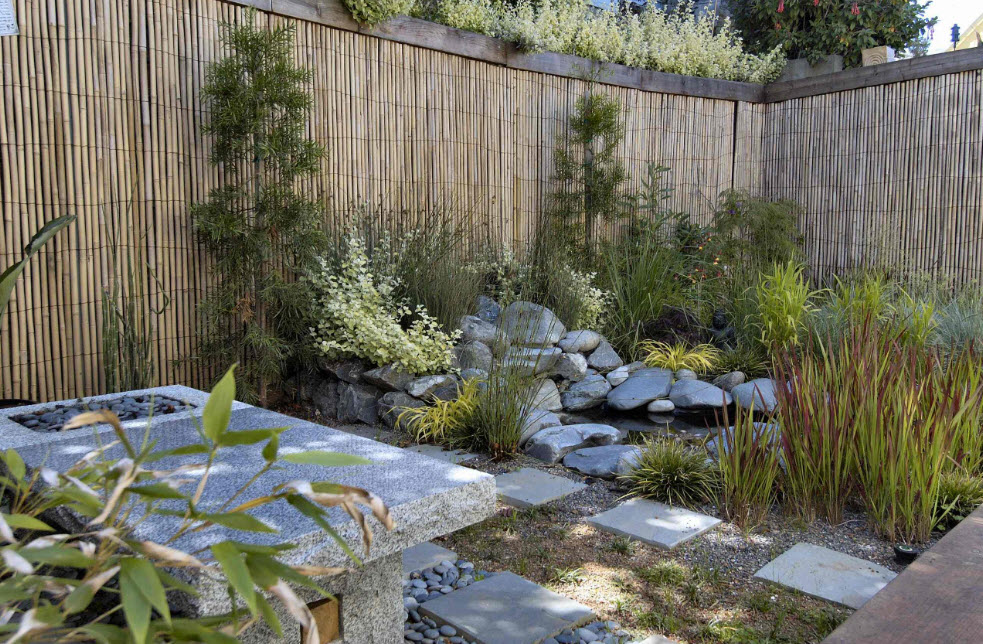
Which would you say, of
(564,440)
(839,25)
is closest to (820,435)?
(564,440)

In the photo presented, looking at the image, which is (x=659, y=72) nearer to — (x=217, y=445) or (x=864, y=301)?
(x=864, y=301)

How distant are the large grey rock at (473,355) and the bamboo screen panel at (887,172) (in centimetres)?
350

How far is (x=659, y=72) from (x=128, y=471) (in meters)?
6.56

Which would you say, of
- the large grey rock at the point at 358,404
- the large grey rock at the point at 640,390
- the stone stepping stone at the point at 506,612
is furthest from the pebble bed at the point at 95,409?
the large grey rock at the point at 640,390

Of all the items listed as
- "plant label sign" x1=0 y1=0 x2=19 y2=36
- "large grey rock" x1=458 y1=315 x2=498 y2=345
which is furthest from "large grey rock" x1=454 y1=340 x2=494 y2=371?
"plant label sign" x1=0 y1=0 x2=19 y2=36

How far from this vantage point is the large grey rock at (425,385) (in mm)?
4172

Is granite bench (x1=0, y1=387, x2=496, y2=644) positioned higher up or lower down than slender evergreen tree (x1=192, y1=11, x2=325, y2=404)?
lower down

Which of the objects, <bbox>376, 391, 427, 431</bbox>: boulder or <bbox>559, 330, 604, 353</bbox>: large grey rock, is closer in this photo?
<bbox>376, 391, 427, 431</bbox>: boulder

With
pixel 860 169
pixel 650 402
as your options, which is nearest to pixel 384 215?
pixel 650 402

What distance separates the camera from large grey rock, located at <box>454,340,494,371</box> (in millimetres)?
4516

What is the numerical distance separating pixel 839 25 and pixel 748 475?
581 cm

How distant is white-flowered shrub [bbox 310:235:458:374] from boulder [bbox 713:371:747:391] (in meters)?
1.81

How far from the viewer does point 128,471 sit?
0.72 meters

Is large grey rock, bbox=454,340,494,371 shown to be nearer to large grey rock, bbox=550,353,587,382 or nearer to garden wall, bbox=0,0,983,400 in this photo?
large grey rock, bbox=550,353,587,382
